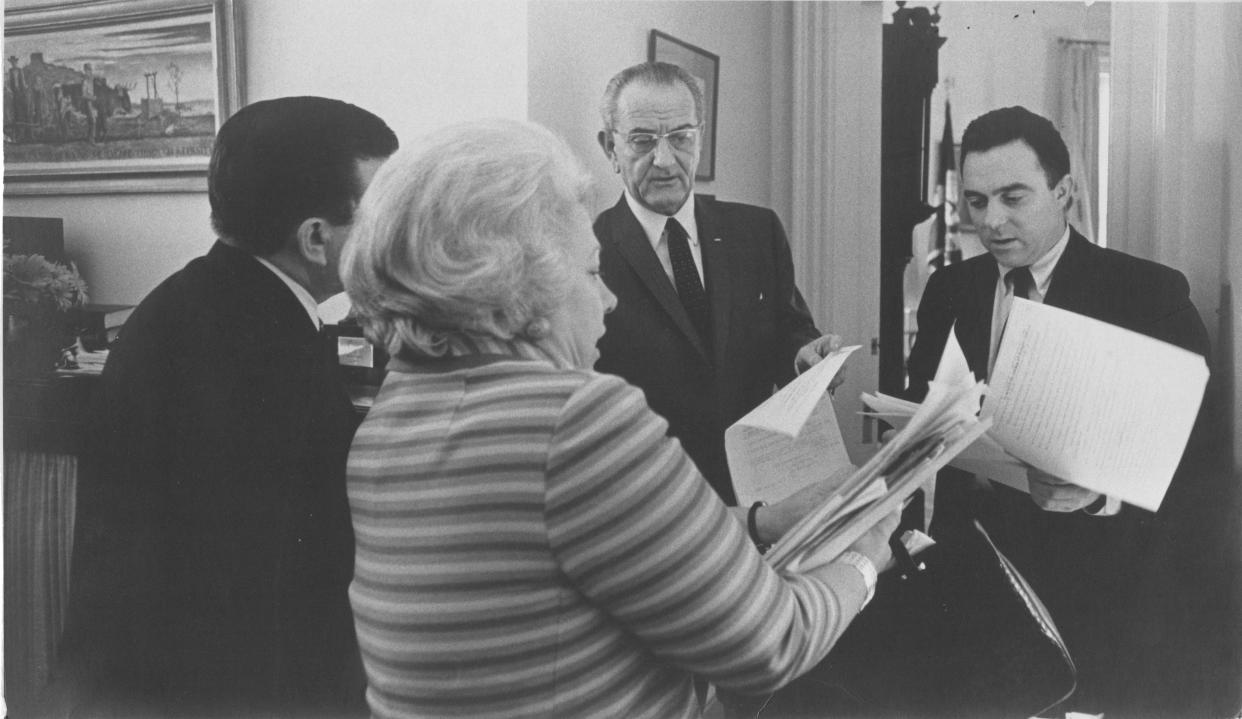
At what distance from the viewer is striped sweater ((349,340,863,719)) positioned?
2.53 ft

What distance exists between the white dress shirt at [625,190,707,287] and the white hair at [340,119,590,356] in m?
0.65

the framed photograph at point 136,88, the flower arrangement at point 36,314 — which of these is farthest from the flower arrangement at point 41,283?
the framed photograph at point 136,88

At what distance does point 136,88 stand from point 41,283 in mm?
338

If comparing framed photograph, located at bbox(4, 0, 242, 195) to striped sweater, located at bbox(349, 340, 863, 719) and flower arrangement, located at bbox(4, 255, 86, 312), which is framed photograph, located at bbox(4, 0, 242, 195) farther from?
striped sweater, located at bbox(349, 340, 863, 719)

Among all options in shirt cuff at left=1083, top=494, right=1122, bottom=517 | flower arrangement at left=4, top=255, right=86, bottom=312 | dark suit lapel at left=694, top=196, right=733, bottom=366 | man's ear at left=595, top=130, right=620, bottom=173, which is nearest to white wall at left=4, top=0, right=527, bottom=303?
flower arrangement at left=4, top=255, right=86, bottom=312

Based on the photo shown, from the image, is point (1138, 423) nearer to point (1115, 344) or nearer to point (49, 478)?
→ point (1115, 344)

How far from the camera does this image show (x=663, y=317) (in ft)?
4.96

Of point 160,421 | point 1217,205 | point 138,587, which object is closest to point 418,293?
point 160,421

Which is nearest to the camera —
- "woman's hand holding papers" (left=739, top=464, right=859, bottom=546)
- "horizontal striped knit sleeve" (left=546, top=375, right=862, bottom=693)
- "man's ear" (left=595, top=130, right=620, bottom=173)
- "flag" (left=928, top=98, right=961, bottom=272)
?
"horizontal striped knit sleeve" (left=546, top=375, right=862, bottom=693)

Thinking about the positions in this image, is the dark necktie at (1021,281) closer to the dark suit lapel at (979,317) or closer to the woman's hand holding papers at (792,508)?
the dark suit lapel at (979,317)

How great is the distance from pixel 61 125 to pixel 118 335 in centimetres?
34

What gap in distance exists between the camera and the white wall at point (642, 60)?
4.74 ft

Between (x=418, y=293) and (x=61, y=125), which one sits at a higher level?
(x=61, y=125)

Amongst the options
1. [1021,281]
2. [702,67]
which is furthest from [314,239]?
[1021,281]
